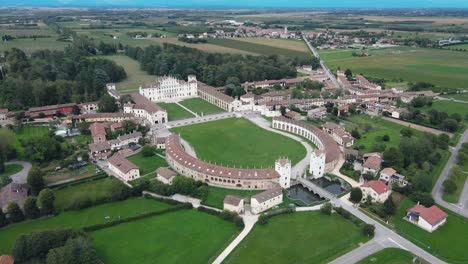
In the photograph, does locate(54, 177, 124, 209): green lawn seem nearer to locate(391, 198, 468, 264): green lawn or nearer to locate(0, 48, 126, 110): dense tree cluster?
locate(391, 198, 468, 264): green lawn

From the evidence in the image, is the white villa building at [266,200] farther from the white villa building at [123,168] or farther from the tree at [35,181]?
the tree at [35,181]

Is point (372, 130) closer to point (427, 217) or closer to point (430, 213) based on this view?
point (430, 213)

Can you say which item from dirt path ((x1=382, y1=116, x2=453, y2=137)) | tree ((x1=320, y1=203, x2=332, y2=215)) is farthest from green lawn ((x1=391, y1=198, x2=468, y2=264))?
dirt path ((x1=382, y1=116, x2=453, y2=137))

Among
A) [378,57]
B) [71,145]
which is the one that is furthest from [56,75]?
[378,57]

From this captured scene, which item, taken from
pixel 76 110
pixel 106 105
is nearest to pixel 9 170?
pixel 76 110

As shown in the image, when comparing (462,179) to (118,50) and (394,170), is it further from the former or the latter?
(118,50)

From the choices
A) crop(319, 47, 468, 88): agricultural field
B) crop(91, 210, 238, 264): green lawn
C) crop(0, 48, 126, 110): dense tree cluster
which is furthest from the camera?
crop(319, 47, 468, 88): agricultural field
